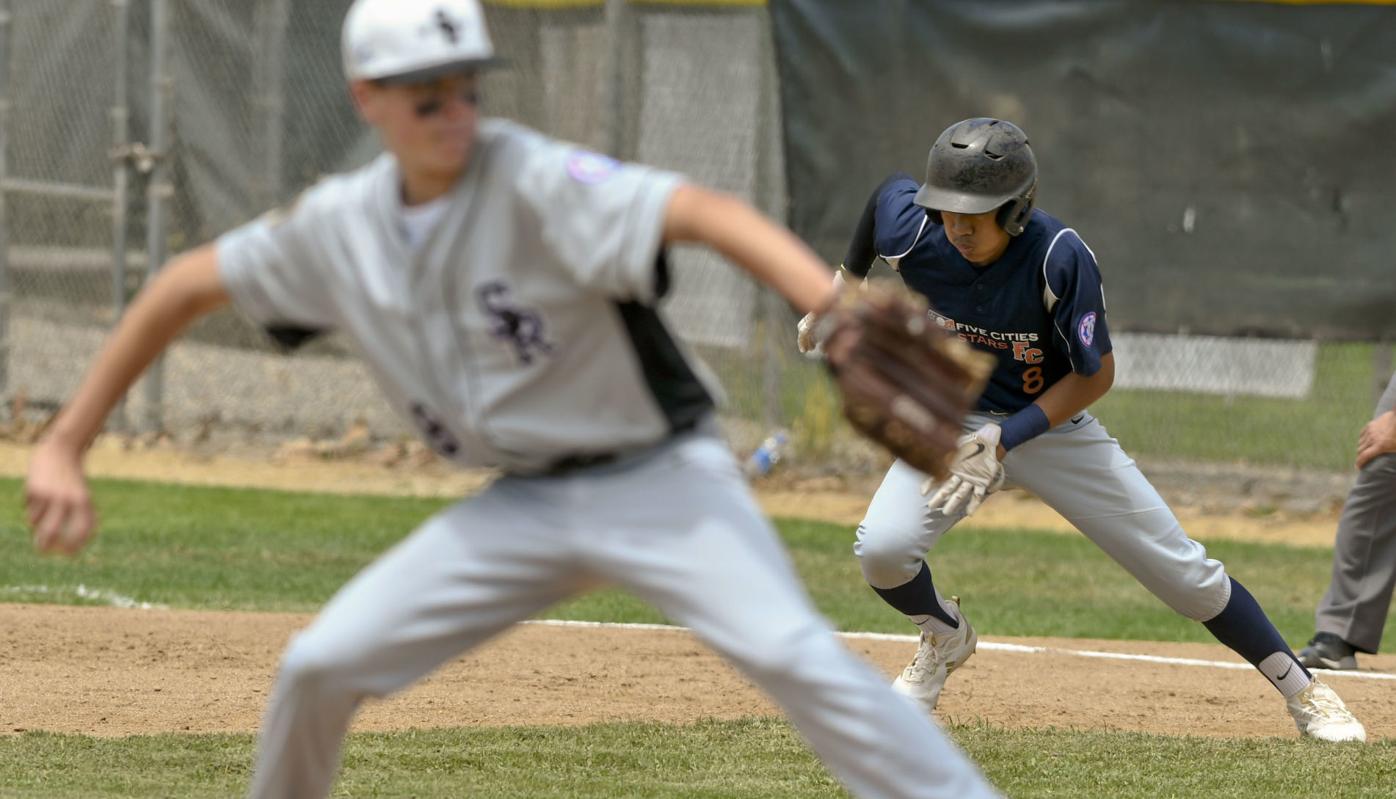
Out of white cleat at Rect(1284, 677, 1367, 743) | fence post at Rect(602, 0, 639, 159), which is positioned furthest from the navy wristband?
fence post at Rect(602, 0, 639, 159)

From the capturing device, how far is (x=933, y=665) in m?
6.25

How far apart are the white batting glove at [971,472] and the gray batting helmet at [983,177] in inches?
25.4

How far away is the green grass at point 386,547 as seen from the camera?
28.0 feet

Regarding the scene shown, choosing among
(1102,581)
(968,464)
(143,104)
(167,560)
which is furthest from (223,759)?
(143,104)

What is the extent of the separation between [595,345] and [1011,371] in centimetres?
268

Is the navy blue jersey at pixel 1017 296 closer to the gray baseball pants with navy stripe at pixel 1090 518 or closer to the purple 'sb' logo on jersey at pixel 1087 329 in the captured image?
the purple 'sb' logo on jersey at pixel 1087 329

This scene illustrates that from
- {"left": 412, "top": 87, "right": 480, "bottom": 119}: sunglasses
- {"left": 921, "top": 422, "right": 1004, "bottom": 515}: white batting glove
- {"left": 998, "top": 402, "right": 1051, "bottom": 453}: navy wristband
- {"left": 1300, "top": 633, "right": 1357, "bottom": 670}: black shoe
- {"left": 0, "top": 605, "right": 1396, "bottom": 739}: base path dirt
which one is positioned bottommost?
{"left": 1300, "top": 633, "right": 1357, "bottom": 670}: black shoe

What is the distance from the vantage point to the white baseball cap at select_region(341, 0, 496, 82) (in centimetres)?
324

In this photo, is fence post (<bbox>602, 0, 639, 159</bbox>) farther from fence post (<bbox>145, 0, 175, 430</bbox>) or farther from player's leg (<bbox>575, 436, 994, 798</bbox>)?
player's leg (<bbox>575, 436, 994, 798</bbox>)

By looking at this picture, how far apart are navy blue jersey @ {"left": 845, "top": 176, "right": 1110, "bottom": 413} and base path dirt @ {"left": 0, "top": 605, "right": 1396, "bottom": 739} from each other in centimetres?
119

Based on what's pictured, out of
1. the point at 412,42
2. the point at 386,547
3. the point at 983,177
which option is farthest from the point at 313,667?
the point at 386,547

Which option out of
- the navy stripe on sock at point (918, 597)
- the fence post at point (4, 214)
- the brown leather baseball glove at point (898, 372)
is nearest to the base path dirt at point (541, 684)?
the navy stripe on sock at point (918, 597)

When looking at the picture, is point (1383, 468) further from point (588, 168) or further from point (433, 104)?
point (433, 104)

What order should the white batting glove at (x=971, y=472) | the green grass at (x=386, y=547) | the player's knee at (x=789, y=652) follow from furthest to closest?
the green grass at (x=386, y=547) → the white batting glove at (x=971, y=472) → the player's knee at (x=789, y=652)
